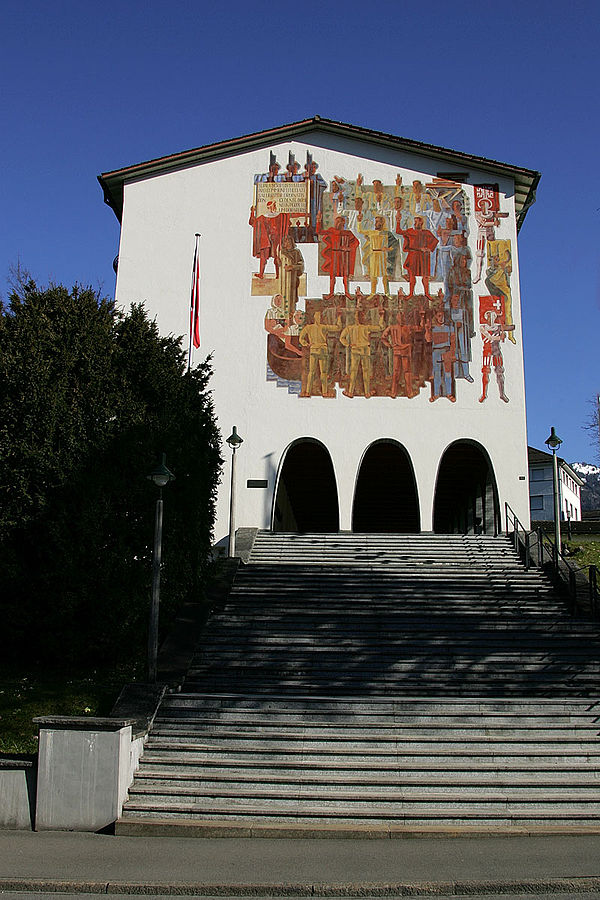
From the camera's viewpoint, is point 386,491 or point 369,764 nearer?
point 369,764

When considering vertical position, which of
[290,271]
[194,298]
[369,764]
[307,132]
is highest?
[307,132]

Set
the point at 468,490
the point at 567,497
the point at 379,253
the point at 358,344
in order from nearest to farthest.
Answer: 1. the point at 358,344
2. the point at 379,253
3. the point at 468,490
4. the point at 567,497

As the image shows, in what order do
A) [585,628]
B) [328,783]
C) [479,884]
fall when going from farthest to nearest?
[585,628] < [328,783] < [479,884]

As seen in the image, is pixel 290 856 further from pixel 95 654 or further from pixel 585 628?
pixel 585 628

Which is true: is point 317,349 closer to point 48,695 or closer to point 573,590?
point 573,590

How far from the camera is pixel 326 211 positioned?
2600 centimetres

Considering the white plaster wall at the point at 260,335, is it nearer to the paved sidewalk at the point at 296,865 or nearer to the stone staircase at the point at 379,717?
the stone staircase at the point at 379,717

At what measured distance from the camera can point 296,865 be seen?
7336 millimetres

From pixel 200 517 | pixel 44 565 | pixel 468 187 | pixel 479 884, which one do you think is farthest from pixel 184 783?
pixel 468 187

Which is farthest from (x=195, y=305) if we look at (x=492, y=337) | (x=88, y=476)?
(x=88, y=476)

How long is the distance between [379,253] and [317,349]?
12.3 ft

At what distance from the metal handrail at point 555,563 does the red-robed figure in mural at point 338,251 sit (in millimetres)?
9823

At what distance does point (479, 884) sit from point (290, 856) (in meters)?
1.85

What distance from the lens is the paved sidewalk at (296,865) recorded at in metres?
6.73
